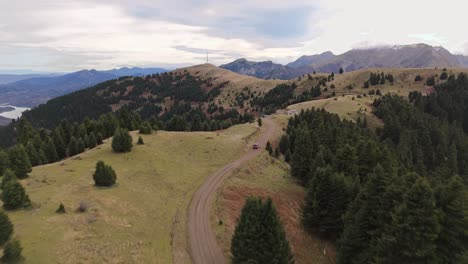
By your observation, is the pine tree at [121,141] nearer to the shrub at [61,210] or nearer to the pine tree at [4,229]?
the shrub at [61,210]

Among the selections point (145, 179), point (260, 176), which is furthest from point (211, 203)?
point (260, 176)

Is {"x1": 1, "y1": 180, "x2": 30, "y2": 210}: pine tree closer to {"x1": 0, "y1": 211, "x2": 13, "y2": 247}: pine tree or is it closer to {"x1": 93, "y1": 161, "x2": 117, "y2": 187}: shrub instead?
{"x1": 0, "y1": 211, "x2": 13, "y2": 247}: pine tree

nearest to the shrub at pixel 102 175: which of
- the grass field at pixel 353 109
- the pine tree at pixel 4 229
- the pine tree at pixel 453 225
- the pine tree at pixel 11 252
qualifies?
the pine tree at pixel 4 229

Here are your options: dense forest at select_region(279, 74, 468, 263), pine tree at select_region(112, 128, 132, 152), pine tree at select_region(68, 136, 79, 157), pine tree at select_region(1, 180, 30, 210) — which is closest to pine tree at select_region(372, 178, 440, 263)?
dense forest at select_region(279, 74, 468, 263)

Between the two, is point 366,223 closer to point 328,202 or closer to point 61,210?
point 328,202

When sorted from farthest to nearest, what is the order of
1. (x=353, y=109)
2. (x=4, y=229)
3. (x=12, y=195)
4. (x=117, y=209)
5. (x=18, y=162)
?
(x=353, y=109) → (x=18, y=162) → (x=117, y=209) → (x=12, y=195) → (x=4, y=229)

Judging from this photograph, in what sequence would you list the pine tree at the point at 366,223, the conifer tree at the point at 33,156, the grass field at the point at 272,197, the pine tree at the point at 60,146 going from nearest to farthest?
the pine tree at the point at 366,223 < the grass field at the point at 272,197 < the conifer tree at the point at 33,156 < the pine tree at the point at 60,146

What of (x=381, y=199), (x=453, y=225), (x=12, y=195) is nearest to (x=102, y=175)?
(x=12, y=195)
